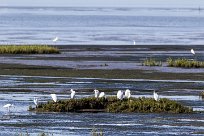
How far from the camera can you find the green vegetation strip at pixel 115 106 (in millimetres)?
27500

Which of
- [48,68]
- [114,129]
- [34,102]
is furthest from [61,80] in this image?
[114,129]

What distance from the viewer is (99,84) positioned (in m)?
37.8

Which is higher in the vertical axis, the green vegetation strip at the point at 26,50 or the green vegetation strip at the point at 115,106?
the green vegetation strip at the point at 26,50

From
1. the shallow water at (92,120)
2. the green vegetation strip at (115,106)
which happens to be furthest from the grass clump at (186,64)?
the green vegetation strip at (115,106)

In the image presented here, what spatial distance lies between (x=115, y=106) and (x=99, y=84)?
10069mm

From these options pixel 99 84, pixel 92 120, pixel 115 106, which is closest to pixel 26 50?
pixel 99 84

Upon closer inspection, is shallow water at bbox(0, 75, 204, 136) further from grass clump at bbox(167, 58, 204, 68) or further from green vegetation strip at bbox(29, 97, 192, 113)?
grass clump at bbox(167, 58, 204, 68)

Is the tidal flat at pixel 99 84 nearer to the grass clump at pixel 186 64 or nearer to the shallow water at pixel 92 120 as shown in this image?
the shallow water at pixel 92 120

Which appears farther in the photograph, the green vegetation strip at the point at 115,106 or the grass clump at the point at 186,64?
the grass clump at the point at 186,64

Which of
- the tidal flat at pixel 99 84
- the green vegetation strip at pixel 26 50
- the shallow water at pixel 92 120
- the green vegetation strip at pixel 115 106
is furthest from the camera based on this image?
the green vegetation strip at pixel 26 50

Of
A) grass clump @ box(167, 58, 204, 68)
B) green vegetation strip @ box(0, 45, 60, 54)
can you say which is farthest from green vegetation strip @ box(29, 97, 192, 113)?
green vegetation strip @ box(0, 45, 60, 54)

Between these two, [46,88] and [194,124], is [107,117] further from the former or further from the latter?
[46,88]

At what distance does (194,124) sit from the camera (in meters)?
25.0

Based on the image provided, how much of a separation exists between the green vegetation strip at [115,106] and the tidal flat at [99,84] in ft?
1.27
